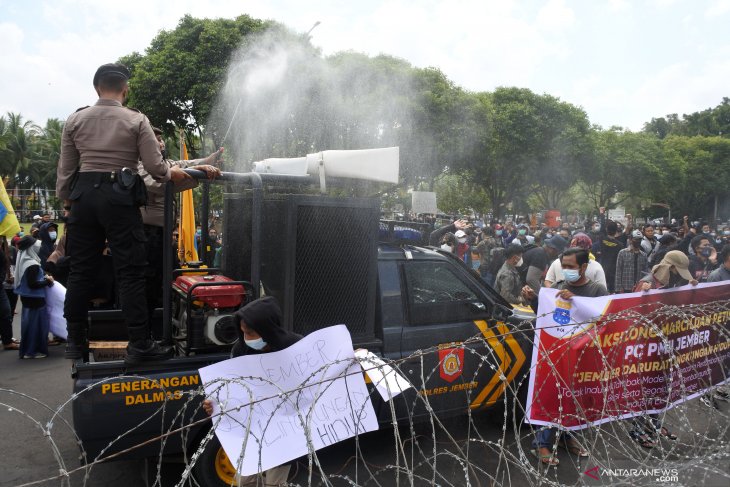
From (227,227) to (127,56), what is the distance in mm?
20666

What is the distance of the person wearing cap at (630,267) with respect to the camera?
9508 mm

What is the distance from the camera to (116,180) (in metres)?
3.64

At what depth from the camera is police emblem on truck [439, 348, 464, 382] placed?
4387 millimetres

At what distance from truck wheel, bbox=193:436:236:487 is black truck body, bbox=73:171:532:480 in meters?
0.13

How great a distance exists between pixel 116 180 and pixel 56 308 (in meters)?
5.15

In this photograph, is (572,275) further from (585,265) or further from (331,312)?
(331,312)

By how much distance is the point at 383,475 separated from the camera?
14.4ft

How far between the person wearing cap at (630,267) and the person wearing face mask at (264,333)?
25.6 feet

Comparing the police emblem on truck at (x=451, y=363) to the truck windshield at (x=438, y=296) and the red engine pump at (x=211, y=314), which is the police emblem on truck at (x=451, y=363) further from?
the red engine pump at (x=211, y=314)

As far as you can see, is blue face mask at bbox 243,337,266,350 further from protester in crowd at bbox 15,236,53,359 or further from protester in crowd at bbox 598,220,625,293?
protester in crowd at bbox 598,220,625,293

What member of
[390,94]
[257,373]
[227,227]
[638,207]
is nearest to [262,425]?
[257,373]

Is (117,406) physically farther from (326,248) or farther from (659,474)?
(659,474)

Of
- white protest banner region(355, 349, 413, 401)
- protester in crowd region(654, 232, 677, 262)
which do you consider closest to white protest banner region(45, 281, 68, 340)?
white protest banner region(355, 349, 413, 401)

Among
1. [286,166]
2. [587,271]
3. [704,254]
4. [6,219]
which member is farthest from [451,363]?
[704,254]
